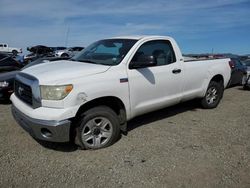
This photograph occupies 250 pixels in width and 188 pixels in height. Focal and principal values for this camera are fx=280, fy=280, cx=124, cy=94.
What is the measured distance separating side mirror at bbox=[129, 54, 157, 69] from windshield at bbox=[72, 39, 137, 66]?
0.70ft

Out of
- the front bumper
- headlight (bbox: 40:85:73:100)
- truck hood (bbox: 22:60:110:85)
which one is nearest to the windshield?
truck hood (bbox: 22:60:110:85)

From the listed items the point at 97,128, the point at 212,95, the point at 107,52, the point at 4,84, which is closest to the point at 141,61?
the point at 107,52

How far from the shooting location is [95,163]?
4074mm

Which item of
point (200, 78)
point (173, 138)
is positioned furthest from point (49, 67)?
point (200, 78)

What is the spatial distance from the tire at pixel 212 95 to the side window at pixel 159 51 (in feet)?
5.54

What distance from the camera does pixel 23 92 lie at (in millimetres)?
4602

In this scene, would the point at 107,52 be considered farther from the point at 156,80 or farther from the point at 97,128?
the point at 97,128

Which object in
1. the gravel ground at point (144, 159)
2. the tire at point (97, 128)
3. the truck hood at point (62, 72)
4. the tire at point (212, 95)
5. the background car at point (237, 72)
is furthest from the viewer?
the background car at point (237, 72)

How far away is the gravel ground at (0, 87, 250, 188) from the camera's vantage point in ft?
11.9

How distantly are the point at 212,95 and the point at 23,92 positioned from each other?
4.68 metres

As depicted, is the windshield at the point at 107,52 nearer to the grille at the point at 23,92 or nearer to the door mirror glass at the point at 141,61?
the door mirror glass at the point at 141,61

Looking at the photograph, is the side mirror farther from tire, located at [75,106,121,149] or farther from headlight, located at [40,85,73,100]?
headlight, located at [40,85,73,100]

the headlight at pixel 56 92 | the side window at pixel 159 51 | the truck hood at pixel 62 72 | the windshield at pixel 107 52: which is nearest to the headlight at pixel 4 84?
the windshield at pixel 107 52

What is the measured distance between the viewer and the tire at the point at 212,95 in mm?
6969
